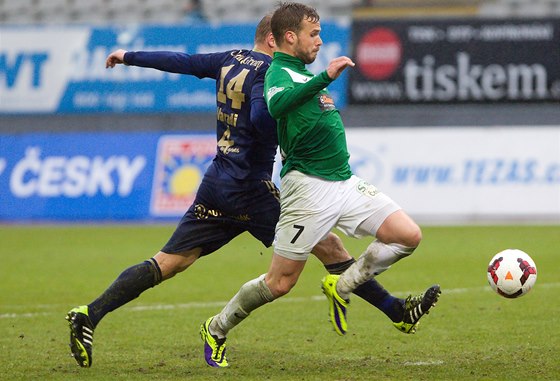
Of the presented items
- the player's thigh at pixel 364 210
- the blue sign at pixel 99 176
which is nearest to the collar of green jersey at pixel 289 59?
the player's thigh at pixel 364 210

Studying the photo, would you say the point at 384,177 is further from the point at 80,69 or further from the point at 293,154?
the point at 293,154

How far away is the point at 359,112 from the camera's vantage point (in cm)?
1875

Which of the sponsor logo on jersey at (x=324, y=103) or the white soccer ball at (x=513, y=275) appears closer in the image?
the sponsor logo on jersey at (x=324, y=103)

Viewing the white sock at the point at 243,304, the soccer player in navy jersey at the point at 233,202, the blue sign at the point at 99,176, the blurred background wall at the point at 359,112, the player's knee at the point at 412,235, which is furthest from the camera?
the blue sign at the point at 99,176

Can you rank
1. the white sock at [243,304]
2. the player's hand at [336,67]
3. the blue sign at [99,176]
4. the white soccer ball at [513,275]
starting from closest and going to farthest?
the player's hand at [336,67] < the white sock at [243,304] < the white soccer ball at [513,275] < the blue sign at [99,176]

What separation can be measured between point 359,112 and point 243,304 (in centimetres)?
1230

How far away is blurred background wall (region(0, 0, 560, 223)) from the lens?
661 inches

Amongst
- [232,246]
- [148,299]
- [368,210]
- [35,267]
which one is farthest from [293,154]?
[232,246]

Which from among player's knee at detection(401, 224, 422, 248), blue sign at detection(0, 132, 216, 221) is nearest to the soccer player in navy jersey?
player's knee at detection(401, 224, 422, 248)

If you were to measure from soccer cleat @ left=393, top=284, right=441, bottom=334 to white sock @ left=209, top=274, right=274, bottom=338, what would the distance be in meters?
0.84

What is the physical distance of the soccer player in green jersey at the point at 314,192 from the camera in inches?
250

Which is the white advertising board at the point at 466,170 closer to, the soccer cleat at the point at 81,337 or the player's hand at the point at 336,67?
the soccer cleat at the point at 81,337

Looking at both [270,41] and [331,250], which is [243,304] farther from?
[270,41]

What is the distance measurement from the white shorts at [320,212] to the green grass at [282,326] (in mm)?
775
